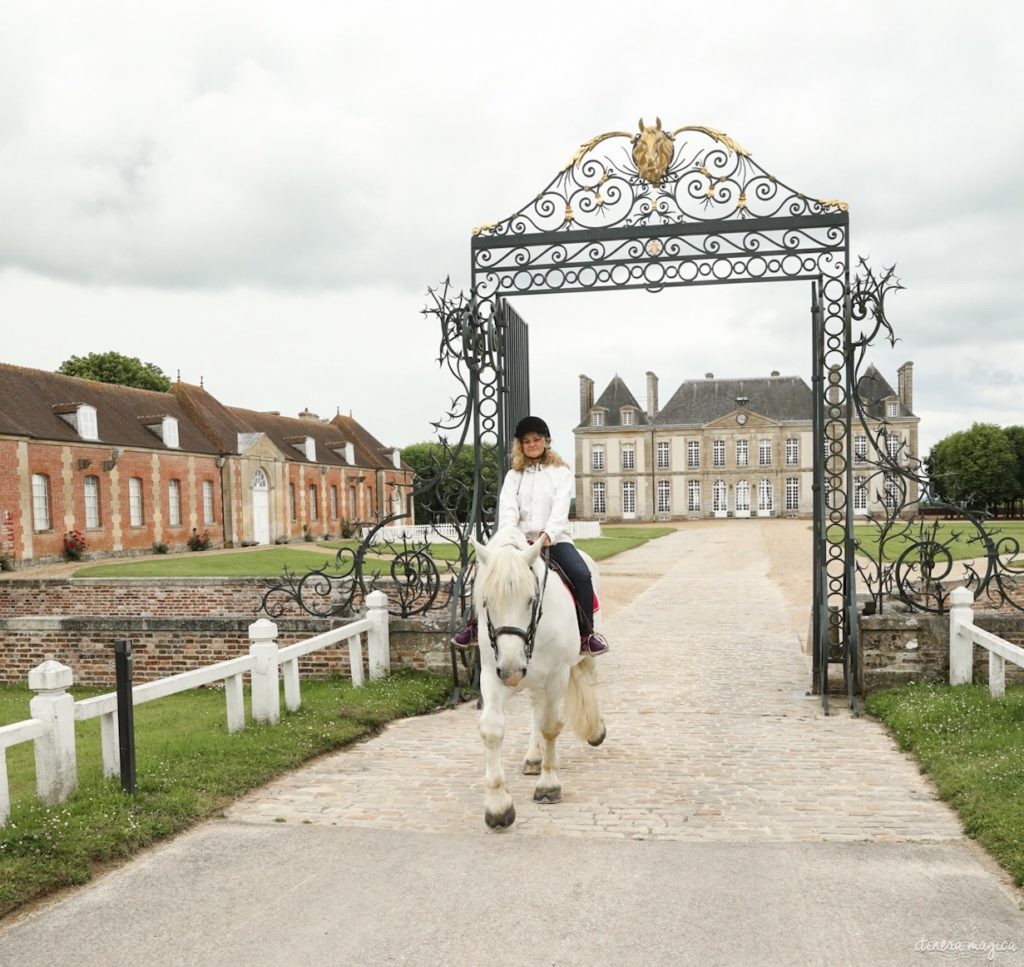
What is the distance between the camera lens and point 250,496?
40.0 meters

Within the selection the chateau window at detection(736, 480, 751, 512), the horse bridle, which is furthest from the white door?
the chateau window at detection(736, 480, 751, 512)

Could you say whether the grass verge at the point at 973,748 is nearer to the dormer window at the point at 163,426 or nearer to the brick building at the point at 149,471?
the brick building at the point at 149,471

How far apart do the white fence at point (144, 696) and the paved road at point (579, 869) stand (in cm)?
87

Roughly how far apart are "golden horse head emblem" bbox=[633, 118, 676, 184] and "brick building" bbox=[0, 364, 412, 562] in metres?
16.9

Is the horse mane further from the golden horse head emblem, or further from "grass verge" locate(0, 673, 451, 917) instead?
the golden horse head emblem

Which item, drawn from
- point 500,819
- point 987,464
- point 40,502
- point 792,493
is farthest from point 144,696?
point 987,464

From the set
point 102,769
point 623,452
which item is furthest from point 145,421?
point 623,452

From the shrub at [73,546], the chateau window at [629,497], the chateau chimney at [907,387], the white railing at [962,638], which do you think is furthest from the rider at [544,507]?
the chateau window at [629,497]

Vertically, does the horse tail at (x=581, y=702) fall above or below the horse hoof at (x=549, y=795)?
above

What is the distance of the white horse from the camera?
4848 millimetres

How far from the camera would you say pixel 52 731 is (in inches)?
197

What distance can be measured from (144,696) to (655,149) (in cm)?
641

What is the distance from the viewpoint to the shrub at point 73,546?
29.6 m

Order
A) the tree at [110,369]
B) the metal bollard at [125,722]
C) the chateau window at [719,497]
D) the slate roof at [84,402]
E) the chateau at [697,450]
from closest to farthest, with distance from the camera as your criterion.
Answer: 1. the metal bollard at [125,722]
2. the slate roof at [84,402]
3. the tree at [110,369]
4. the chateau at [697,450]
5. the chateau window at [719,497]
